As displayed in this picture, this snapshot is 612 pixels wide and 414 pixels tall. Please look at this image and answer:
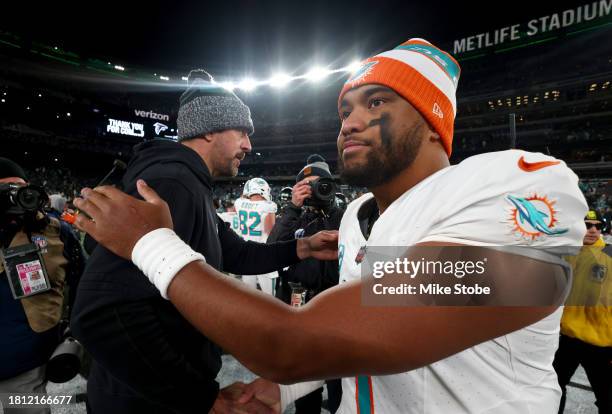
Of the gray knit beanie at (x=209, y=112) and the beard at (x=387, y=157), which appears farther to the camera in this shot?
the gray knit beanie at (x=209, y=112)

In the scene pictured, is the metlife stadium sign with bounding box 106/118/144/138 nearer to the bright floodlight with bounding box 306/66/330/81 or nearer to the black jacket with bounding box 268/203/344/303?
the bright floodlight with bounding box 306/66/330/81

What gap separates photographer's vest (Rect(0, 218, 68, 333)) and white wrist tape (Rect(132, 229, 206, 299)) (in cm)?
223

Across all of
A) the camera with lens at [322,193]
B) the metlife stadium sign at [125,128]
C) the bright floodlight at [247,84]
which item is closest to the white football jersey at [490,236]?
the camera with lens at [322,193]

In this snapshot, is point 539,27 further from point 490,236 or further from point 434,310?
point 434,310

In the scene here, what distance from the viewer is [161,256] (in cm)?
78

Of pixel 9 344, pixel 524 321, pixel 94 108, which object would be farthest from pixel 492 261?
pixel 94 108

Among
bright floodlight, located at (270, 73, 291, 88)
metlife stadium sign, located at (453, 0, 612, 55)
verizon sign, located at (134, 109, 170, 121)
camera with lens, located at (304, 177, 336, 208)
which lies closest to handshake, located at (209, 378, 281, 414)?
camera with lens, located at (304, 177, 336, 208)

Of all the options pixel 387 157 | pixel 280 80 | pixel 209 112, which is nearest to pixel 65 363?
pixel 209 112

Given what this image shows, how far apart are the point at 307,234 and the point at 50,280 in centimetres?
226

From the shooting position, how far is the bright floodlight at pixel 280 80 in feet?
110

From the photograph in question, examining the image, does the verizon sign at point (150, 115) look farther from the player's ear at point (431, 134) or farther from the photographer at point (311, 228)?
the player's ear at point (431, 134)

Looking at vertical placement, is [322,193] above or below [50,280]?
above

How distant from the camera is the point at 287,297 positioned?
357 cm

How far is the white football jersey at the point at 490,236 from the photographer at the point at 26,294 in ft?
8.12
